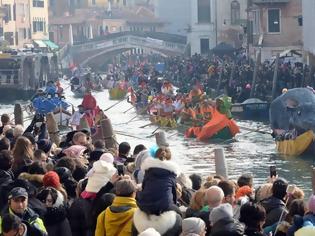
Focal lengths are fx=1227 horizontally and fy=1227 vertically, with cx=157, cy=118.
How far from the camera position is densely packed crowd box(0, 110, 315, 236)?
9633 mm

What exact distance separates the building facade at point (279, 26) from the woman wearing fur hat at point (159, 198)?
4386 cm

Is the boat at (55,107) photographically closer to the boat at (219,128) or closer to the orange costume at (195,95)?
the orange costume at (195,95)

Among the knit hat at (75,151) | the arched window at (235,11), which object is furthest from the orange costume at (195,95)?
the arched window at (235,11)

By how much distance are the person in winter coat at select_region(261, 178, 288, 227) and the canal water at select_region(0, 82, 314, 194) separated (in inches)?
458

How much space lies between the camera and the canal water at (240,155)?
25.9 metres

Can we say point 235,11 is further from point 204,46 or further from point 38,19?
point 38,19

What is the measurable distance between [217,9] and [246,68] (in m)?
30.9

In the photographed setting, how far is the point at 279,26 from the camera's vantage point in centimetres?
5488

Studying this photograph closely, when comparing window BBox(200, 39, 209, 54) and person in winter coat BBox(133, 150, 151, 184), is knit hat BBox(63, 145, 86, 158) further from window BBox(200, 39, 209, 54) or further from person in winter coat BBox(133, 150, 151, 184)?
window BBox(200, 39, 209, 54)

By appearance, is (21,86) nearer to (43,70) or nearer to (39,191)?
(43,70)

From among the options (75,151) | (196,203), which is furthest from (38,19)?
(196,203)

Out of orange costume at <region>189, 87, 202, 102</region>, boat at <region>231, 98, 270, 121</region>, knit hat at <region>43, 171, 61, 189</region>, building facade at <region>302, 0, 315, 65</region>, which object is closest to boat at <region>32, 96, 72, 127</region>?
orange costume at <region>189, 87, 202, 102</region>

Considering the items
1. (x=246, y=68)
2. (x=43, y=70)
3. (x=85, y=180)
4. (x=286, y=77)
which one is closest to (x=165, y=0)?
(x=43, y=70)

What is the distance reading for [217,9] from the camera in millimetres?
79688
